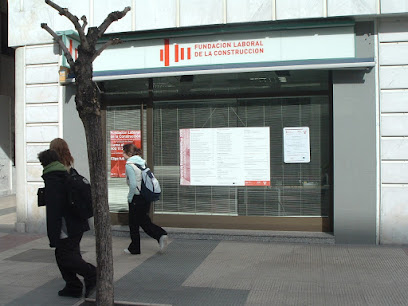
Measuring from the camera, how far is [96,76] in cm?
851

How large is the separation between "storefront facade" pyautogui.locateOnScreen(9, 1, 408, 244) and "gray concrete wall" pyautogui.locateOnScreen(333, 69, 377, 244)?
0.02 meters

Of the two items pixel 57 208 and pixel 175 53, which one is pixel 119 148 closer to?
pixel 175 53

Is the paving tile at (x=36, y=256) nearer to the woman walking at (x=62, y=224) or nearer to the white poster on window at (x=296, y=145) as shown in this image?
the woman walking at (x=62, y=224)

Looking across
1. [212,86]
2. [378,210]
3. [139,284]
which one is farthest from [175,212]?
[378,210]

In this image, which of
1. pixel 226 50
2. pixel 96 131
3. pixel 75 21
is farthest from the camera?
pixel 226 50

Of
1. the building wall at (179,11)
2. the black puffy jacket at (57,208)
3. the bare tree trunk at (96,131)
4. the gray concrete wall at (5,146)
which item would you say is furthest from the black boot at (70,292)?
the gray concrete wall at (5,146)

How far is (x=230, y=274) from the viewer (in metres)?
6.09

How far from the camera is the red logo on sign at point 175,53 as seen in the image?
8289 mm

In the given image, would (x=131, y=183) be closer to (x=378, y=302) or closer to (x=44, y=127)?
(x=44, y=127)

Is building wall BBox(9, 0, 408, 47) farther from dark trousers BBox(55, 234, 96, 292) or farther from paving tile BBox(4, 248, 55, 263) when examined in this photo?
dark trousers BBox(55, 234, 96, 292)

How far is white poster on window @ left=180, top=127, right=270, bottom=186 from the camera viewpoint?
8.36 meters

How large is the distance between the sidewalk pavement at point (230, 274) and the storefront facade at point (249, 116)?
31.4 inches

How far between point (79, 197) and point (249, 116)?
167 inches

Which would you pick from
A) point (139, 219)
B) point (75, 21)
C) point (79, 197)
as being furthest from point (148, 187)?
point (75, 21)
